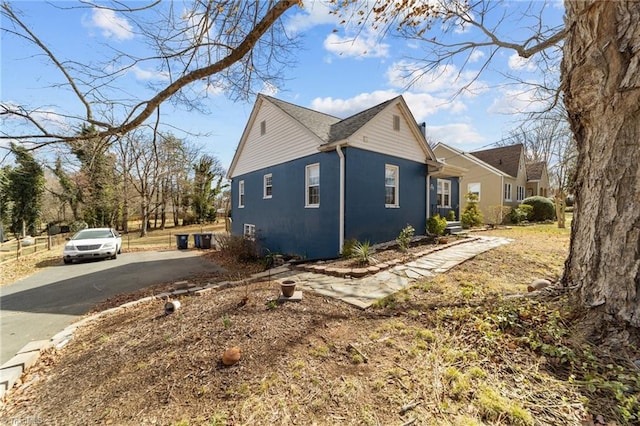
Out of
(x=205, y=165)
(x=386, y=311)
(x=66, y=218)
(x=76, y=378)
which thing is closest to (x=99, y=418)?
(x=76, y=378)

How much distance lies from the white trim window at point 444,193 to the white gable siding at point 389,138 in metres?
2.59

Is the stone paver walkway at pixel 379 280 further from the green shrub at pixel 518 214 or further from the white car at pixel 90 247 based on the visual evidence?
the green shrub at pixel 518 214

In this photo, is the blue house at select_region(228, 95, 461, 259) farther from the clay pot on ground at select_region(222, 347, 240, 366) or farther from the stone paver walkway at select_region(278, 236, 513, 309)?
the clay pot on ground at select_region(222, 347, 240, 366)

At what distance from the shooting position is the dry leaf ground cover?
1920mm

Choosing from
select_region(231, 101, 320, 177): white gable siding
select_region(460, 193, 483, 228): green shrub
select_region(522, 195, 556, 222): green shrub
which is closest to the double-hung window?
select_region(522, 195, 556, 222): green shrub

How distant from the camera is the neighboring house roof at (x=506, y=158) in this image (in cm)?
2081

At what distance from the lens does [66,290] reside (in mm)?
6621

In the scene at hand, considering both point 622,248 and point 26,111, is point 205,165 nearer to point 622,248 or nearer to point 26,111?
point 26,111

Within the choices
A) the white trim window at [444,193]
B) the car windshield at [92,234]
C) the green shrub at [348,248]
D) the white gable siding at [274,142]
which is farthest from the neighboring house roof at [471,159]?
the car windshield at [92,234]

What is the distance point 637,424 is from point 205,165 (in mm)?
31103

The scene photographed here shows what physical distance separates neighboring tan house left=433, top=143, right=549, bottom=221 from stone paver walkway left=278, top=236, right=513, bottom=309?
12.1m

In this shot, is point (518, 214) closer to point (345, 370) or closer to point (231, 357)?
point (345, 370)

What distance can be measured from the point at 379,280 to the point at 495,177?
18466 mm

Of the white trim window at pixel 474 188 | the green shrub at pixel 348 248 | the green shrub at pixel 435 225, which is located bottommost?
the green shrub at pixel 348 248
